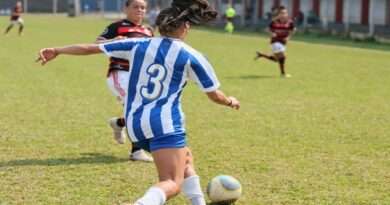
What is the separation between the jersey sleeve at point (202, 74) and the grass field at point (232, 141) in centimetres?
155

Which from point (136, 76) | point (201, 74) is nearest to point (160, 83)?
point (136, 76)

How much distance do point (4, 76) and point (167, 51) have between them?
1354 cm

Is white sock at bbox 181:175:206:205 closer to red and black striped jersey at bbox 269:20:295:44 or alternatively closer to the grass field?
the grass field

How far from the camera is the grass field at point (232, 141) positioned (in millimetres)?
6977

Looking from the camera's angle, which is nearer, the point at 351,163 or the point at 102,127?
the point at 351,163

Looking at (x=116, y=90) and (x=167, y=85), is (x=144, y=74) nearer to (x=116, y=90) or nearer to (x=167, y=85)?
(x=167, y=85)

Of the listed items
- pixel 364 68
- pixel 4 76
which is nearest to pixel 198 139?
pixel 4 76

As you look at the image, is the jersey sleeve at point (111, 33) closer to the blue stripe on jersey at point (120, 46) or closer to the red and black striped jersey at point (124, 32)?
the red and black striped jersey at point (124, 32)

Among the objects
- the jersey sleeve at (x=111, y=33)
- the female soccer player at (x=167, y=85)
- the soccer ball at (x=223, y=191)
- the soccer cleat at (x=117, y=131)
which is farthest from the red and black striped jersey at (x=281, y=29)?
the female soccer player at (x=167, y=85)

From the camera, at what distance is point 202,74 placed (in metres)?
5.28

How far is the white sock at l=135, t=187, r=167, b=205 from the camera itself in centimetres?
484

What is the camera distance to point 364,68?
2206 centimetres

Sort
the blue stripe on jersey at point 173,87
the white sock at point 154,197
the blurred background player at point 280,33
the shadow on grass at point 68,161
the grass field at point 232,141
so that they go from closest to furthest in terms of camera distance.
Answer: the white sock at point 154,197, the blue stripe on jersey at point 173,87, the grass field at point 232,141, the shadow on grass at point 68,161, the blurred background player at point 280,33

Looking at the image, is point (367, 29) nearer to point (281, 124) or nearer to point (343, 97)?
point (343, 97)
